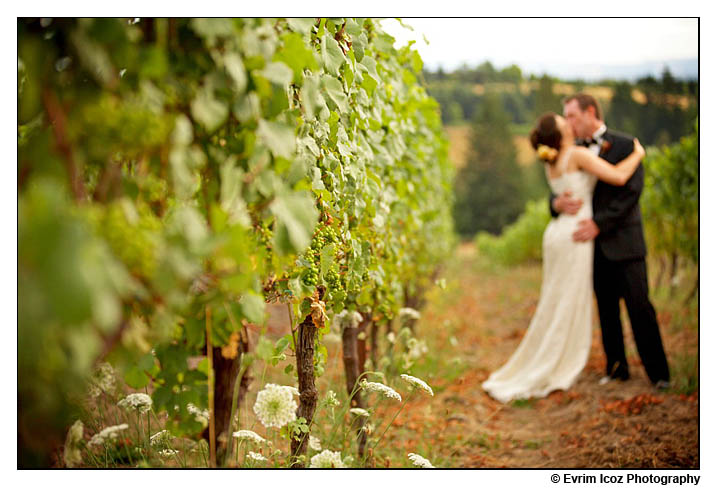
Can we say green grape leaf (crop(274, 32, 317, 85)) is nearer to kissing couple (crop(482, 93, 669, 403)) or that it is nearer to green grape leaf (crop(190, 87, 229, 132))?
green grape leaf (crop(190, 87, 229, 132))

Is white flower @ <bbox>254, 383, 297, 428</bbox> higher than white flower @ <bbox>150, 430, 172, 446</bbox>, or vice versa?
white flower @ <bbox>254, 383, 297, 428</bbox>

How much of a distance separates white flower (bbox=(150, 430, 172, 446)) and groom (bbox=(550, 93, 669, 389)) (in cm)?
321

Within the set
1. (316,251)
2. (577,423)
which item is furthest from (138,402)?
(577,423)

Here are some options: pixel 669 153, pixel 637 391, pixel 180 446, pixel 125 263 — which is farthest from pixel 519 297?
pixel 125 263

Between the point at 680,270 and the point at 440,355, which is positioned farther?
the point at 680,270

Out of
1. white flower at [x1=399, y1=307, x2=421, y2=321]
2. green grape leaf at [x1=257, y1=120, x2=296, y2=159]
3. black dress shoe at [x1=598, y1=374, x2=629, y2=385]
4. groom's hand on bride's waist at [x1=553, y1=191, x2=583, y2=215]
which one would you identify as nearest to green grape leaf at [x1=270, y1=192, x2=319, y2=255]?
green grape leaf at [x1=257, y1=120, x2=296, y2=159]

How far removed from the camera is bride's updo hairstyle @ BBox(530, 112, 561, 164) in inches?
166

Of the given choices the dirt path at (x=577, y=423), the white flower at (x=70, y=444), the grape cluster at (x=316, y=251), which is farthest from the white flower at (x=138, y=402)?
the dirt path at (x=577, y=423)

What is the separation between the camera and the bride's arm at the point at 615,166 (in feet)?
12.6
